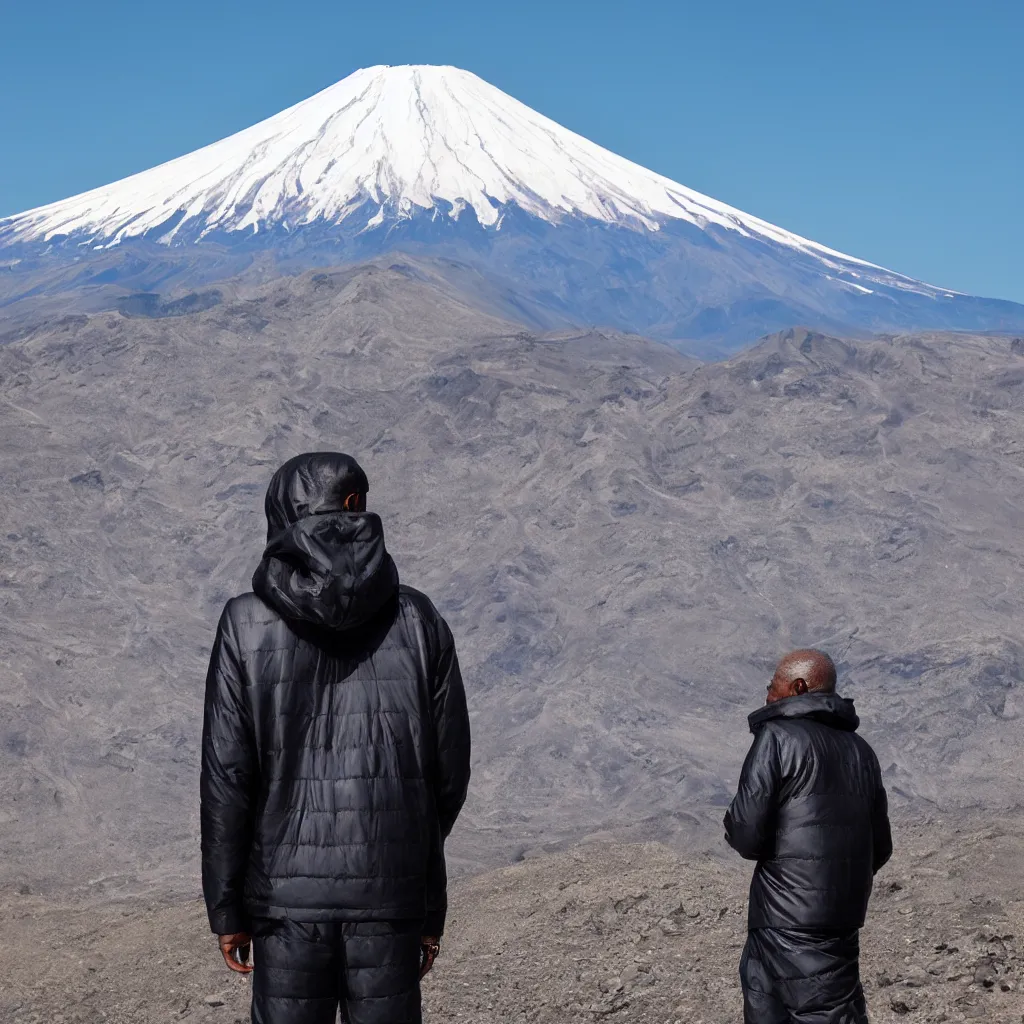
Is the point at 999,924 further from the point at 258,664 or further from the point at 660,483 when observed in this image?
the point at 660,483

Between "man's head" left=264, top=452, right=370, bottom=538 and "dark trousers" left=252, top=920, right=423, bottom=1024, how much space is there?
782 mm

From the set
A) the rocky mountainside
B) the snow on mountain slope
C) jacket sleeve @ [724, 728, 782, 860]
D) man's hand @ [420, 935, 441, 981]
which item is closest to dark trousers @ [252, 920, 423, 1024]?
man's hand @ [420, 935, 441, 981]

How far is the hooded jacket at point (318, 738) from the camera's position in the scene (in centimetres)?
279

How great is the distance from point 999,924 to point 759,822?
400cm

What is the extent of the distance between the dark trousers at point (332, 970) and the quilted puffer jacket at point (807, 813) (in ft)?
3.57

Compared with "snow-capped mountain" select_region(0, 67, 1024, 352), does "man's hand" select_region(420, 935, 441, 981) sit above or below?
below

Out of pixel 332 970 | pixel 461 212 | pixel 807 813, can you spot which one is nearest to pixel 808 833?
pixel 807 813

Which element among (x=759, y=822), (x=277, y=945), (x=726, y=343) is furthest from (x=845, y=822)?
(x=726, y=343)

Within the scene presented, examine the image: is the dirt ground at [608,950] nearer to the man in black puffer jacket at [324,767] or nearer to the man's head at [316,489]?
the man in black puffer jacket at [324,767]

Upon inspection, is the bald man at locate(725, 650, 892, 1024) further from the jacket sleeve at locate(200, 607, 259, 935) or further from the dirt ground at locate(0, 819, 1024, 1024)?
the dirt ground at locate(0, 819, 1024, 1024)

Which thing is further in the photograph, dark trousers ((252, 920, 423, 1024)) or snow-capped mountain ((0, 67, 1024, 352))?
snow-capped mountain ((0, 67, 1024, 352))

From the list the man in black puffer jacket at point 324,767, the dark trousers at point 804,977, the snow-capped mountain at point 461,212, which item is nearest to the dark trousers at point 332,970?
the man in black puffer jacket at point 324,767

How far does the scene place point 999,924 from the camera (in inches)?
272

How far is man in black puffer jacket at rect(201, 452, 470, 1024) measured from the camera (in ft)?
9.14
